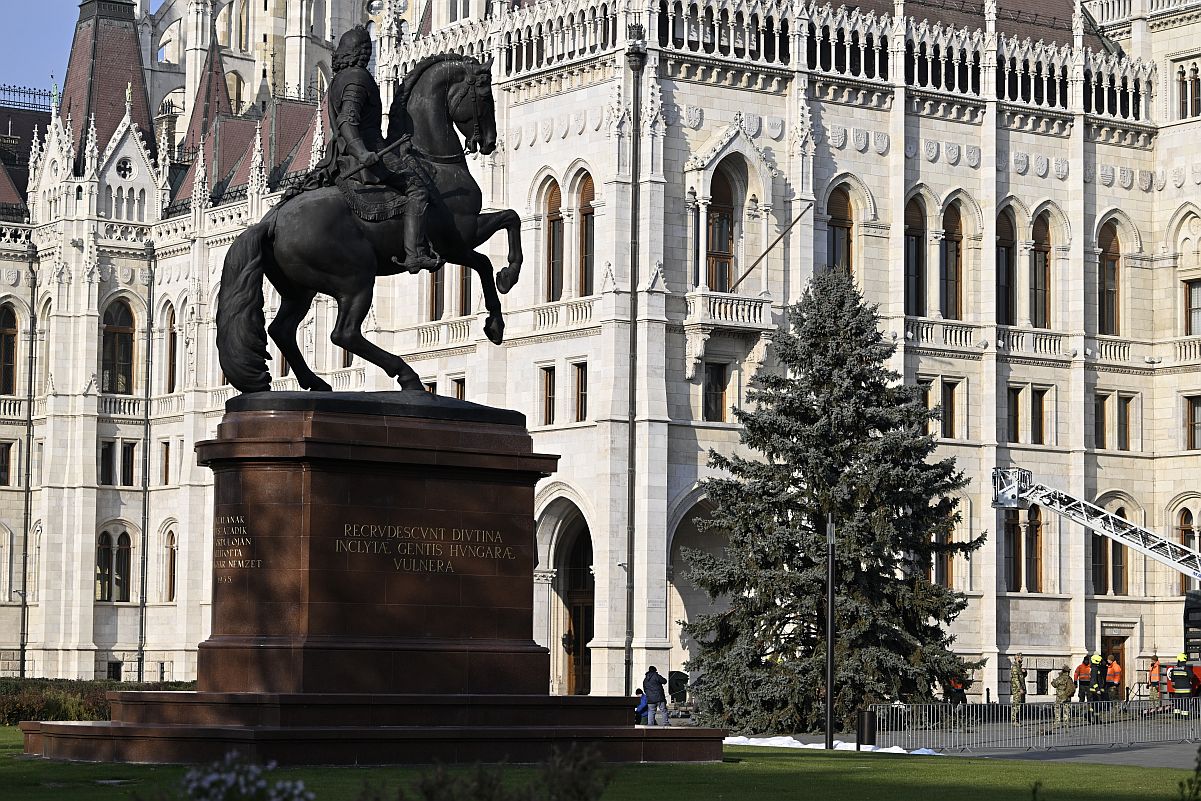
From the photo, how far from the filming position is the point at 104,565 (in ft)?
298

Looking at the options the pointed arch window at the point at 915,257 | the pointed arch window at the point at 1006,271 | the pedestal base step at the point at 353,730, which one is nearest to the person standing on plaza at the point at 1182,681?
the pointed arch window at the point at 915,257

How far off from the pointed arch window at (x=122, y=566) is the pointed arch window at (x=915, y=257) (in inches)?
1394

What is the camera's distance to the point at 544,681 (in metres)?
29.5

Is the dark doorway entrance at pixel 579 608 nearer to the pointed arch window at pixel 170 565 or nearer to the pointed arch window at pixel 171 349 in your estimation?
the pointed arch window at pixel 170 565

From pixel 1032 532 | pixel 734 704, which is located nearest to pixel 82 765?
pixel 734 704

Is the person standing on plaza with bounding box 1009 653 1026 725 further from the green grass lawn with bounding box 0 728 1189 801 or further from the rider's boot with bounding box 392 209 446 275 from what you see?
the rider's boot with bounding box 392 209 446 275

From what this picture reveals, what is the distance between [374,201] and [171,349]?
6299cm

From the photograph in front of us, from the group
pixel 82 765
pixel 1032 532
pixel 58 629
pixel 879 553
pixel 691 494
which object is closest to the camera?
pixel 82 765

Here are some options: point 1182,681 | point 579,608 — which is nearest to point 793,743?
point 1182,681

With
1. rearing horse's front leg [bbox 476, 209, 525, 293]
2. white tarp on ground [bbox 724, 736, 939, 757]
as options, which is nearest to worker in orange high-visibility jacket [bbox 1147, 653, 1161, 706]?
white tarp on ground [bbox 724, 736, 939, 757]

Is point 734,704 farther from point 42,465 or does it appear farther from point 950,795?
point 42,465

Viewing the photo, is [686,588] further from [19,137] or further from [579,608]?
[19,137]

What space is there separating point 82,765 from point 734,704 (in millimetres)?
23928

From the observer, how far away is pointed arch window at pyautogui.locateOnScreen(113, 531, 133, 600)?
90688 mm
